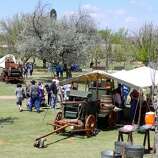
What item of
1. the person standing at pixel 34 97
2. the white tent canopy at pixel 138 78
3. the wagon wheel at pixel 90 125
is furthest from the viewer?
the person standing at pixel 34 97

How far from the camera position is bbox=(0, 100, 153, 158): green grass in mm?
15828

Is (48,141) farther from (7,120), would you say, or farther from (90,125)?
(7,120)

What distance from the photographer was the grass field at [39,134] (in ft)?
51.9

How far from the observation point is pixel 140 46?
68375mm

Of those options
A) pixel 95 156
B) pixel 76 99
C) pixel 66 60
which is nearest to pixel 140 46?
pixel 66 60

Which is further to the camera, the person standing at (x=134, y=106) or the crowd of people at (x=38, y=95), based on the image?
the crowd of people at (x=38, y=95)

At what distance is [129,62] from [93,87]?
56238 mm

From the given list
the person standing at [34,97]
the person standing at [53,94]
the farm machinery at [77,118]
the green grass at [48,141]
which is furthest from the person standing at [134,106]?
Answer: the person standing at [53,94]

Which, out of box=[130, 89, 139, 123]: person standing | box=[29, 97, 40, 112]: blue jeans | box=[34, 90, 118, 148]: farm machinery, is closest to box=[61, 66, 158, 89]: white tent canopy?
box=[130, 89, 139, 123]: person standing

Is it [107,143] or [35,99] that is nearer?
[107,143]

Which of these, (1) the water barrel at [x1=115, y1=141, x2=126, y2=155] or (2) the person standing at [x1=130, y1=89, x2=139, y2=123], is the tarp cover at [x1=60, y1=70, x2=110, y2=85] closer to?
(2) the person standing at [x1=130, y1=89, x2=139, y2=123]

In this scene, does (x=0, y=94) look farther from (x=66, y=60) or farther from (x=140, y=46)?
(x=140, y=46)

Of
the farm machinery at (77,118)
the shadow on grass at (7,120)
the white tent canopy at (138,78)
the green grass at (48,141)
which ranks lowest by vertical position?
the green grass at (48,141)

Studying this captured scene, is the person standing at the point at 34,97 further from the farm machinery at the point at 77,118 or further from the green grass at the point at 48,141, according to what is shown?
the farm machinery at the point at 77,118
